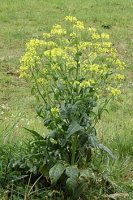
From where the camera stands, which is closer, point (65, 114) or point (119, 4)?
point (65, 114)

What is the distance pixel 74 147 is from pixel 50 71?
56 cm

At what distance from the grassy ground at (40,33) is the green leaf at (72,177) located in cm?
74

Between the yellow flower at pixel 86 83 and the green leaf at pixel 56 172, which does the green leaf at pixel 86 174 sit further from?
the yellow flower at pixel 86 83

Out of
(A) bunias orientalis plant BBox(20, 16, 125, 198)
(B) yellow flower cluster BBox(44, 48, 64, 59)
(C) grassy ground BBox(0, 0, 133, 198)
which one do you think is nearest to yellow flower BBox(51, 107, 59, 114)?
(A) bunias orientalis plant BBox(20, 16, 125, 198)

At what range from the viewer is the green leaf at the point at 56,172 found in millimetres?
3491

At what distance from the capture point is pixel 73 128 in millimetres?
3477

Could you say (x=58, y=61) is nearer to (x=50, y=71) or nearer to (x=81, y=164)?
(x=50, y=71)

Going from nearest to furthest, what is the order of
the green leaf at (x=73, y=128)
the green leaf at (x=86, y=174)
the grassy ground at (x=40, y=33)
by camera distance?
the green leaf at (x=73, y=128)
the green leaf at (x=86, y=174)
the grassy ground at (x=40, y=33)

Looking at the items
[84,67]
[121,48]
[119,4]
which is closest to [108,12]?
[119,4]

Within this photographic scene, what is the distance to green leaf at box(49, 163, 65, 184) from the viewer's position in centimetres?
349

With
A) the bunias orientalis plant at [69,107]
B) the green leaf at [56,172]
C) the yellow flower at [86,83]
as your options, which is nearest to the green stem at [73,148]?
the bunias orientalis plant at [69,107]

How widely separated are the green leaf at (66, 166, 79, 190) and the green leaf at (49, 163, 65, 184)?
0.05 metres

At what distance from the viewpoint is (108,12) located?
1524 centimetres

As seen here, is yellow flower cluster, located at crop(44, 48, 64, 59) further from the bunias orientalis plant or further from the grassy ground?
the grassy ground
